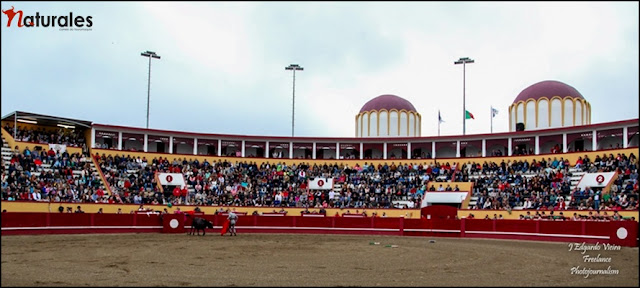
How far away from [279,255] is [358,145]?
3354 centimetres

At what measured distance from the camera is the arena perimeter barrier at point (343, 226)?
92.2 ft

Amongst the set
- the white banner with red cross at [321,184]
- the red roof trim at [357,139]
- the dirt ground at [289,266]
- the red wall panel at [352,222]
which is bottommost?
the red wall panel at [352,222]

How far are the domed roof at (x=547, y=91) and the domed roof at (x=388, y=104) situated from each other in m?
10.2

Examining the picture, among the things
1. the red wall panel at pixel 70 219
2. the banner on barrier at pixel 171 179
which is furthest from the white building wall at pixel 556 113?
the red wall panel at pixel 70 219

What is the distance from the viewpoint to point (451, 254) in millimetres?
20422

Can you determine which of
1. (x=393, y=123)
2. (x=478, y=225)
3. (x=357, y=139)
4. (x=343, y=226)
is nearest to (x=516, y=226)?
(x=478, y=225)

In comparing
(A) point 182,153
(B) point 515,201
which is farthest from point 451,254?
(A) point 182,153

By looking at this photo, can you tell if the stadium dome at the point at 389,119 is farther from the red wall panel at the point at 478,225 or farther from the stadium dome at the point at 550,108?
the red wall panel at the point at 478,225

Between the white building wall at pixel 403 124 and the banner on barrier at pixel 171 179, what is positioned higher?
the white building wall at pixel 403 124

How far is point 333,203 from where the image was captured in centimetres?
4266

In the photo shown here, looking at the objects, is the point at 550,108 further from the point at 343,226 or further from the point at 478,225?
the point at 343,226

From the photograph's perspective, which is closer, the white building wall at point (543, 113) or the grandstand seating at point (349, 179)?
the grandstand seating at point (349, 179)

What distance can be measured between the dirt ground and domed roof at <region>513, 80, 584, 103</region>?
3161cm

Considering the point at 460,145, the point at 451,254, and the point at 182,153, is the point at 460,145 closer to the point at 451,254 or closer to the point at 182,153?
the point at 182,153
